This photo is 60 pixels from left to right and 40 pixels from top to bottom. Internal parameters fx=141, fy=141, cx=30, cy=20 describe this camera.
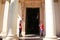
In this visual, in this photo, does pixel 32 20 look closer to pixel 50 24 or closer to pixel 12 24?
pixel 12 24

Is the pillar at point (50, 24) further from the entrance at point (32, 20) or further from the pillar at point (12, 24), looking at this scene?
the entrance at point (32, 20)

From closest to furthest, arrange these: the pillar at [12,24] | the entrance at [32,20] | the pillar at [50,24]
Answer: the pillar at [50,24]
the pillar at [12,24]
the entrance at [32,20]

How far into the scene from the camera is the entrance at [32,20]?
1930 centimetres

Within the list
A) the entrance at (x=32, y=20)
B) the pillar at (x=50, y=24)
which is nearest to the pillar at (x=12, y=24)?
the pillar at (x=50, y=24)

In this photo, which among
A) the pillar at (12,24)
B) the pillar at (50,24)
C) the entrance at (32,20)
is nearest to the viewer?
the pillar at (50,24)

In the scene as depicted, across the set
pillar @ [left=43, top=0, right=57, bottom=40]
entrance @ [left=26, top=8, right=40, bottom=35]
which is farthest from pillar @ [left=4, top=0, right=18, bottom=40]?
entrance @ [left=26, top=8, right=40, bottom=35]

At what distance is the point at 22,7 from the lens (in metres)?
18.7

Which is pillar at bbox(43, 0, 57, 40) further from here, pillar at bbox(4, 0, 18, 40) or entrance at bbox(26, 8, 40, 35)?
entrance at bbox(26, 8, 40, 35)

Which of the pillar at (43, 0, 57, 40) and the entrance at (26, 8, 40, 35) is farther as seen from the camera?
the entrance at (26, 8, 40, 35)

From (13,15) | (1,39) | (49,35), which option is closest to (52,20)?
(49,35)

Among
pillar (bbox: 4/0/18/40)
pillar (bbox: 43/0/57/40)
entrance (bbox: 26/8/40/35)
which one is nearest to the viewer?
pillar (bbox: 43/0/57/40)

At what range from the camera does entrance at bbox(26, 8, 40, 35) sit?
1930 cm

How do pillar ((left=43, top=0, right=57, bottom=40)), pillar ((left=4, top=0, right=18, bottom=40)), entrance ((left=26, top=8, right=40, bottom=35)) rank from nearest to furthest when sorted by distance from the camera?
pillar ((left=43, top=0, right=57, bottom=40))
pillar ((left=4, top=0, right=18, bottom=40))
entrance ((left=26, top=8, right=40, bottom=35))

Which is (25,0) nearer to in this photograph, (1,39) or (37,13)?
(37,13)
